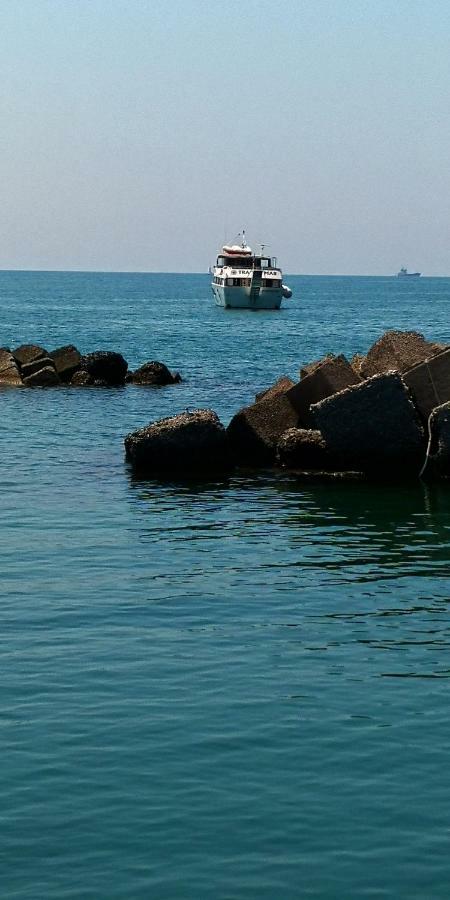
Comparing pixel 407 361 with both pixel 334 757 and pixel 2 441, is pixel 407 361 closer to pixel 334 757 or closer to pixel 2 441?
pixel 2 441

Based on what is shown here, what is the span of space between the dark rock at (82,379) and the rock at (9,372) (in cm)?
194

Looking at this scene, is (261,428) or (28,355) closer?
(261,428)

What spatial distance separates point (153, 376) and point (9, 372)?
4891 mm

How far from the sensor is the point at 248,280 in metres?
115

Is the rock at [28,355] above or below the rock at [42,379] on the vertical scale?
above

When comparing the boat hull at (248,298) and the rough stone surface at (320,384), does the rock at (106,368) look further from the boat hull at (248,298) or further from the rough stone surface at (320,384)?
the boat hull at (248,298)

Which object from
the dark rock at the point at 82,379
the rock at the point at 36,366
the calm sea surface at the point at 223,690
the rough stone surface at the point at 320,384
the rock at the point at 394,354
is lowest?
the calm sea surface at the point at 223,690

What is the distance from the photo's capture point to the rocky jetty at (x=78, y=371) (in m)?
46.6

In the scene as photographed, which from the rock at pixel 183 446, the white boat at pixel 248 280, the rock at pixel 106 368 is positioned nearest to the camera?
the rock at pixel 183 446

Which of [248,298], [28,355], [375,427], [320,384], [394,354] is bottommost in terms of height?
[28,355]

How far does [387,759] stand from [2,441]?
21951 millimetres

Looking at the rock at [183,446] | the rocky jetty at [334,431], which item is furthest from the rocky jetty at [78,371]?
the rock at [183,446]

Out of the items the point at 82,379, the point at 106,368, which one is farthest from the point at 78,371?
the point at 106,368

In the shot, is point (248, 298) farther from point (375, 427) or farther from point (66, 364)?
point (375, 427)
